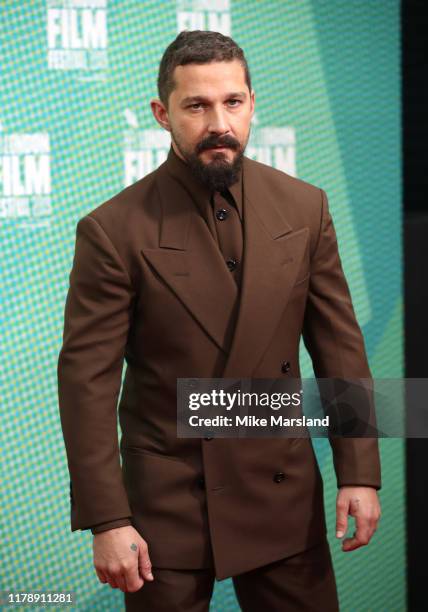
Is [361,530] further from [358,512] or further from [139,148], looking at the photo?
[139,148]

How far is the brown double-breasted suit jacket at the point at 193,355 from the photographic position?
60.1 inches

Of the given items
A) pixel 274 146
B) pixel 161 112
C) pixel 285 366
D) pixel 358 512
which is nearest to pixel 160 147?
pixel 274 146

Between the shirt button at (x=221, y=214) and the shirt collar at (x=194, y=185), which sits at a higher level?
the shirt collar at (x=194, y=185)

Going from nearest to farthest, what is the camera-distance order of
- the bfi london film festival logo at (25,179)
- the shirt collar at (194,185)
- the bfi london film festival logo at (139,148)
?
1. the shirt collar at (194,185)
2. the bfi london film festival logo at (25,179)
3. the bfi london film festival logo at (139,148)

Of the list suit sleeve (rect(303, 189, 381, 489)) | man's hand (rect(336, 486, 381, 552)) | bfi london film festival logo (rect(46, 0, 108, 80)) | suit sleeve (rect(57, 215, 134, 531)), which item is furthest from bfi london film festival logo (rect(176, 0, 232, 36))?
man's hand (rect(336, 486, 381, 552))

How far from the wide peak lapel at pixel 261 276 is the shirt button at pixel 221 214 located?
0.12ft

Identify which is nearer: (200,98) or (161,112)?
(200,98)

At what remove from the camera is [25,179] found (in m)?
2.42

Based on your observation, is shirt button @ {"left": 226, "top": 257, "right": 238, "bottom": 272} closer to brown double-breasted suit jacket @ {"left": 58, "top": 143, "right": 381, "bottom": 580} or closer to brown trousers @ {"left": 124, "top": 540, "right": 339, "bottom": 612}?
brown double-breasted suit jacket @ {"left": 58, "top": 143, "right": 381, "bottom": 580}

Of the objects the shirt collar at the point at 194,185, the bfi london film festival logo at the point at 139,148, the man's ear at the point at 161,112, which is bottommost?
the shirt collar at the point at 194,185

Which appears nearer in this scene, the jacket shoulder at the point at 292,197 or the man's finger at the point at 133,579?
the man's finger at the point at 133,579

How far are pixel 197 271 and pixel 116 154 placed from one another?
1.05m

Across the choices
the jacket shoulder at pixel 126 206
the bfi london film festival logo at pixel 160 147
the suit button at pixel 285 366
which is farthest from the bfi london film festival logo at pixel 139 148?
the suit button at pixel 285 366

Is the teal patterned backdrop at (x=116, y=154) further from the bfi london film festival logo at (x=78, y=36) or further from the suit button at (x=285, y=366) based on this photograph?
the suit button at (x=285, y=366)
